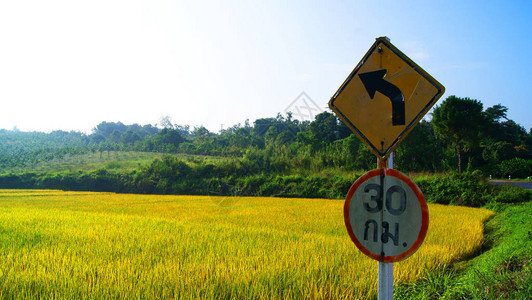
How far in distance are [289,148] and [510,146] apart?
685 inches

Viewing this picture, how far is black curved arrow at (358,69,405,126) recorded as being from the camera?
201 cm

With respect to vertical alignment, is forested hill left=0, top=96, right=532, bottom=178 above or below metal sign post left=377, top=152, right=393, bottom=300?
above

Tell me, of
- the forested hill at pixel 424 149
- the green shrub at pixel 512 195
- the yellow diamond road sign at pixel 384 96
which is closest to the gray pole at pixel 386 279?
the yellow diamond road sign at pixel 384 96

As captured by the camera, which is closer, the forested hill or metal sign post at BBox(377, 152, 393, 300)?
metal sign post at BBox(377, 152, 393, 300)

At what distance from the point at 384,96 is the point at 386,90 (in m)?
0.04

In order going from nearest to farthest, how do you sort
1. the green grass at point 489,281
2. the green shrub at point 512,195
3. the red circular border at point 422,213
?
1. the red circular border at point 422,213
2. the green grass at point 489,281
3. the green shrub at point 512,195

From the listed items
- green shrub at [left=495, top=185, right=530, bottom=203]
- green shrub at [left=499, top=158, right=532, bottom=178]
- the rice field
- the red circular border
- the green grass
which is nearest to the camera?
the red circular border

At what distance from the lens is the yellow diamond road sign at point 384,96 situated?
1.95 metres

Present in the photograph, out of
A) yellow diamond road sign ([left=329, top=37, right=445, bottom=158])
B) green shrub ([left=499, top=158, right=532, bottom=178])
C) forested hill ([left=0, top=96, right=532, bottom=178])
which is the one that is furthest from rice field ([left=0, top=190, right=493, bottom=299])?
green shrub ([left=499, top=158, right=532, bottom=178])

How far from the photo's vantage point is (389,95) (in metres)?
2.06

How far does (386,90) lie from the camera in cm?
206

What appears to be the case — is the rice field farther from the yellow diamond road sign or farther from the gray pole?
the yellow diamond road sign

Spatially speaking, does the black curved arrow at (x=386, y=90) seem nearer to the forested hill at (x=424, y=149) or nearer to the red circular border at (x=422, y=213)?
the red circular border at (x=422, y=213)

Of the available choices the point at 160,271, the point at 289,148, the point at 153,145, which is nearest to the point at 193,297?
the point at 160,271
